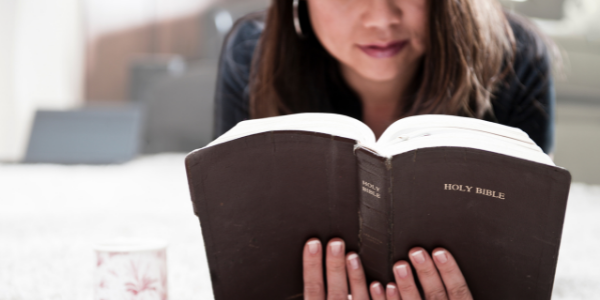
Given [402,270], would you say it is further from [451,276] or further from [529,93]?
[529,93]

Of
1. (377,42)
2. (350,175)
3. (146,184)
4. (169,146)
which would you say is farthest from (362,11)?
(169,146)

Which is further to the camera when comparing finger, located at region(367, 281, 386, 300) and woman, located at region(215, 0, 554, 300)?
woman, located at region(215, 0, 554, 300)

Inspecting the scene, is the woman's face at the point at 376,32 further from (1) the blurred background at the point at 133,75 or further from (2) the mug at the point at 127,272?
(1) the blurred background at the point at 133,75

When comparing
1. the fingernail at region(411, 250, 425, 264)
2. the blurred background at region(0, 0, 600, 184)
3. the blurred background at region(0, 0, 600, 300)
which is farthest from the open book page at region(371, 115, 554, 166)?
the blurred background at region(0, 0, 600, 184)

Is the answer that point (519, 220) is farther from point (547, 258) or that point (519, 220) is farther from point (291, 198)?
point (291, 198)

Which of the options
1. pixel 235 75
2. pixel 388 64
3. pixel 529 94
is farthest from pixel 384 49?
pixel 235 75

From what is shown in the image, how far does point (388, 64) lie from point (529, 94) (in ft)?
1.03

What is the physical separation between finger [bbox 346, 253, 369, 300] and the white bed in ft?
0.94

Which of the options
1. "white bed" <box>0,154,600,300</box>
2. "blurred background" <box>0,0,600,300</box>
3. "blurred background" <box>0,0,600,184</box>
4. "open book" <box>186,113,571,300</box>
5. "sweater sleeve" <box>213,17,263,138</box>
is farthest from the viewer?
"blurred background" <box>0,0,600,184</box>

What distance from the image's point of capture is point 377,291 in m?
0.56

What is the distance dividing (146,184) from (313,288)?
1.48m

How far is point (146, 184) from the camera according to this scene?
76.8 inches

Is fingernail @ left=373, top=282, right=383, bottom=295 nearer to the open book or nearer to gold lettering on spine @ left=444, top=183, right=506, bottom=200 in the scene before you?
the open book

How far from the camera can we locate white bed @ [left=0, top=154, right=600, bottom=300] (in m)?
0.82
